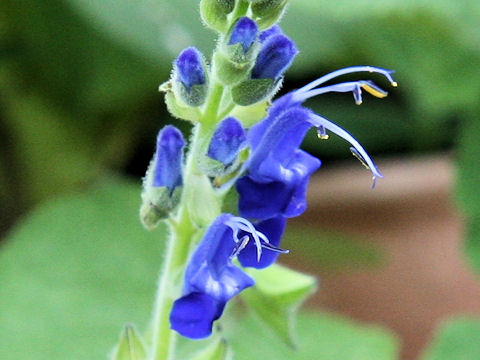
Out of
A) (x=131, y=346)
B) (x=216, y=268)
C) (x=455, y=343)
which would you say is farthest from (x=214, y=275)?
(x=455, y=343)

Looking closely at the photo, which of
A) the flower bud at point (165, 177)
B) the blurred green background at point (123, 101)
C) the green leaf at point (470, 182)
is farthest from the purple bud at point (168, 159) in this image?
the green leaf at point (470, 182)

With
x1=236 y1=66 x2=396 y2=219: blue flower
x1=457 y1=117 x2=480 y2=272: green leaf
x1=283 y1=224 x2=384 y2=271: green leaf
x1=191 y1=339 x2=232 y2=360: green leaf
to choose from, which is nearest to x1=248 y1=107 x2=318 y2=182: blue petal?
x1=236 y1=66 x2=396 y2=219: blue flower

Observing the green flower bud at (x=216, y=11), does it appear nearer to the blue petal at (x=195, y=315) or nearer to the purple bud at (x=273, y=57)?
the purple bud at (x=273, y=57)

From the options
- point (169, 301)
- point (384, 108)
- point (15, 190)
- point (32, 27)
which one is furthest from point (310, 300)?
point (169, 301)

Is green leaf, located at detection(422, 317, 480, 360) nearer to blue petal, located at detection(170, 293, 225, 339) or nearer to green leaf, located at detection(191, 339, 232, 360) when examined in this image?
green leaf, located at detection(191, 339, 232, 360)

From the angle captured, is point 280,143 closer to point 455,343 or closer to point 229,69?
point 229,69

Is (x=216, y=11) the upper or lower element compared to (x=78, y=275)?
lower
